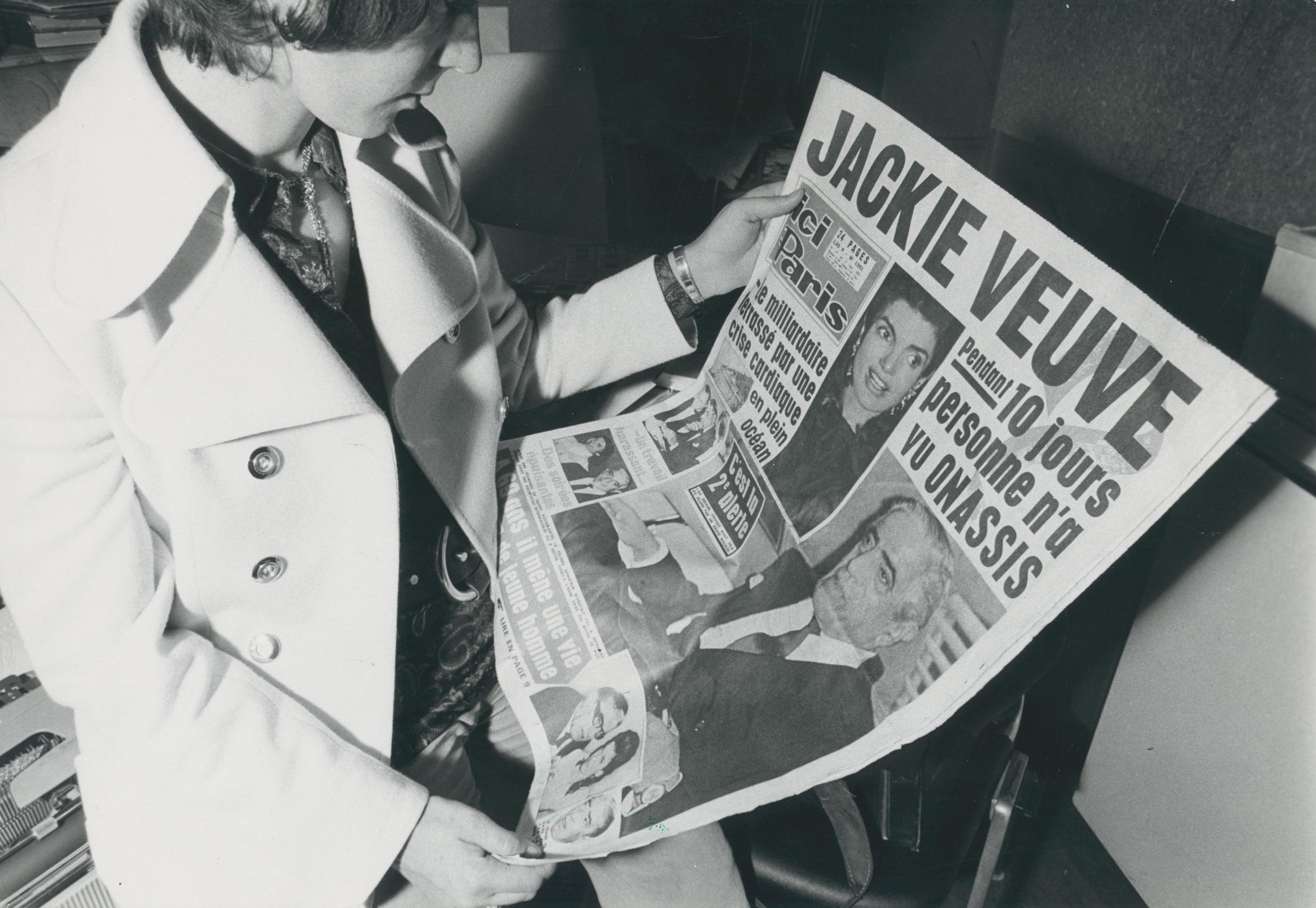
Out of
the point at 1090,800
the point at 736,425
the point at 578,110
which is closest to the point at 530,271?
the point at 578,110

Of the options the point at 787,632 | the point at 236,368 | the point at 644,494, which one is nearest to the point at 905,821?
the point at 787,632

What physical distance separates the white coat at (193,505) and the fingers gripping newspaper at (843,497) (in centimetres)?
14

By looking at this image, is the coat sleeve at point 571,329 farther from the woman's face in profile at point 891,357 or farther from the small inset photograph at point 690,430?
the woman's face in profile at point 891,357

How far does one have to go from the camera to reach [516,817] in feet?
2.58

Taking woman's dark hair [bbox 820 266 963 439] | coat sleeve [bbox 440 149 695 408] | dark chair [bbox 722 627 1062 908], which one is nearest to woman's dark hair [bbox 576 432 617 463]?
coat sleeve [bbox 440 149 695 408]

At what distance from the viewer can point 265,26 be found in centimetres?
52

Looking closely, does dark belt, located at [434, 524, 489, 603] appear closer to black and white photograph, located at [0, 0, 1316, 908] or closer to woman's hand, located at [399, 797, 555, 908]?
black and white photograph, located at [0, 0, 1316, 908]

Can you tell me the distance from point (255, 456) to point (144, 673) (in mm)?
160

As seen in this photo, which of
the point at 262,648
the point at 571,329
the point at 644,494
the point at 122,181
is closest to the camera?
the point at 122,181

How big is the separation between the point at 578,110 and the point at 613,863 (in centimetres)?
96

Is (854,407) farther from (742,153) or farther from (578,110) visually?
(578,110)

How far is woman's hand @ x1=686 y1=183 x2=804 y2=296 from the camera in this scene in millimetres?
694

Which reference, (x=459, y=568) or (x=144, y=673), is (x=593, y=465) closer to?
(x=459, y=568)

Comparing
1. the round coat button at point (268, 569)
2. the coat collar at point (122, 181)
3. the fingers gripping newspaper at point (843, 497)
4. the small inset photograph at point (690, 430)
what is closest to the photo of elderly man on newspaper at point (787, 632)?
the fingers gripping newspaper at point (843, 497)
